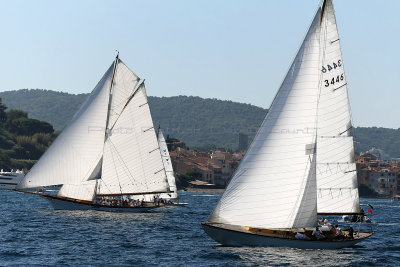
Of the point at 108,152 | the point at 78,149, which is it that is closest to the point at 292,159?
the point at 78,149

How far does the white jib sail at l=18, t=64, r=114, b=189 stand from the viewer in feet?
229

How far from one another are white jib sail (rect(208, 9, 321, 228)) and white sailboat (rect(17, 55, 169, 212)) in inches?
1231

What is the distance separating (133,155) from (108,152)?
9.33 ft

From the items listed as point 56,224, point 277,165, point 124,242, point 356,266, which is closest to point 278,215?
point 277,165

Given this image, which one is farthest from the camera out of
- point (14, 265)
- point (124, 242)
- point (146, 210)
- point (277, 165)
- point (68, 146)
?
point (146, 210)

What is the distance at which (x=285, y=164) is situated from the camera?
43.5 m

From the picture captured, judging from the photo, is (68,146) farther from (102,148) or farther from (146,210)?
(146,210)

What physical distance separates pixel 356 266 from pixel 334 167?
7112 mm

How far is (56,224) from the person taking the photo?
6319 centimetres

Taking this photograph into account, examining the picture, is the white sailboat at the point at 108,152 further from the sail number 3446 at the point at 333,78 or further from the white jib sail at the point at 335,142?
the sail number 3446 at the point at 333,78

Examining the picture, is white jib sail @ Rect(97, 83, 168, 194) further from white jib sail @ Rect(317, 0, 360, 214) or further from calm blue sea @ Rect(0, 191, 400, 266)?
white jib sail @ Rect(317, 0, 360, 214)

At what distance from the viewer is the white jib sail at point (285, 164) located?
43125mm

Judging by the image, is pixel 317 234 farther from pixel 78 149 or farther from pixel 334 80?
pixel 78 149

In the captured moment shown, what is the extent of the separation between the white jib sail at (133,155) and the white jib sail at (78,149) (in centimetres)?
142
